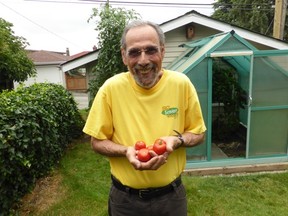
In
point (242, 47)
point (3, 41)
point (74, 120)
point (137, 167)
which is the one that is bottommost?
point (74, 120)

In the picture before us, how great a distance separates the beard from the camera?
5.17ft

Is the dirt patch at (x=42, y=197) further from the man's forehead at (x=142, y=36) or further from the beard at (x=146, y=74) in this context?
the man's forehead at (x=142, y=36)

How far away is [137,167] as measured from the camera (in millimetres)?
1431

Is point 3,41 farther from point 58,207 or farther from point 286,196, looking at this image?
point 286,196

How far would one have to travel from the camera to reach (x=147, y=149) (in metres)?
1.45

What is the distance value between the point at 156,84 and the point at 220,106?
219 inches

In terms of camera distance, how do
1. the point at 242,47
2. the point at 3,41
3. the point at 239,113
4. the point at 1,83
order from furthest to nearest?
1. the point at 1,83
2. the point at 3,41
3. the point at 239,113
4. the point at 242,47

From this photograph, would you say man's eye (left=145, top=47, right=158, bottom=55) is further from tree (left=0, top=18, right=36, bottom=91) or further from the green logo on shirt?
tree (left=0, top=18, right=36, bottom=91)

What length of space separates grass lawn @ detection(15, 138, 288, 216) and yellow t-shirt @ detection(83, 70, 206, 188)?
2.25 m

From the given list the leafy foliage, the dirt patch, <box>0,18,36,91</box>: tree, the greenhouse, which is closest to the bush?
the dirt patch

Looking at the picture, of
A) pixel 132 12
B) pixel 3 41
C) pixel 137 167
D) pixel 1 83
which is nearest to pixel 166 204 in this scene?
pixel 137 167

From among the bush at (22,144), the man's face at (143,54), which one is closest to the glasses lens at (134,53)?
the man's face at (143,54)

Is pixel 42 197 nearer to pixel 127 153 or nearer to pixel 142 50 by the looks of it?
pixel 127 153

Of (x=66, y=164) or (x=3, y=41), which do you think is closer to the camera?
(x=66, y=164)
